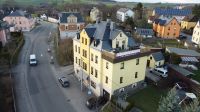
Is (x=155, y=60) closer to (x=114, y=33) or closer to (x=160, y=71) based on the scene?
(x=160, y=71)

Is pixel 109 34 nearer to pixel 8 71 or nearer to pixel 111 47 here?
pixel 111 47

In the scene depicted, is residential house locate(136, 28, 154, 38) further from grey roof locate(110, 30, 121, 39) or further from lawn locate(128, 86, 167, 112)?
grey roof locate(110, 30, 121, 39)

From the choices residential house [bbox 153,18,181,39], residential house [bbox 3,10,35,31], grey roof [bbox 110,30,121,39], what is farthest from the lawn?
residential house [bbox 3,10,35,31]

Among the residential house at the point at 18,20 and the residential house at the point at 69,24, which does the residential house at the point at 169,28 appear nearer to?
the residential house at the point at 69,24

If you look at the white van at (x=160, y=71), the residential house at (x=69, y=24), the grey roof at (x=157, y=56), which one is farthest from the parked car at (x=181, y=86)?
the residential house at (x=69, y=24)

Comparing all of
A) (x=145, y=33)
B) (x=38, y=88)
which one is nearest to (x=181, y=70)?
(x=38, y=88)

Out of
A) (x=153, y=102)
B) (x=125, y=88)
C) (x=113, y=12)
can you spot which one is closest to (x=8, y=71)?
(x=125, y=88)

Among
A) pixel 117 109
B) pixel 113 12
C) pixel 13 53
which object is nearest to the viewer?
pixel 117 109
